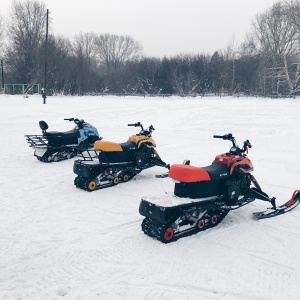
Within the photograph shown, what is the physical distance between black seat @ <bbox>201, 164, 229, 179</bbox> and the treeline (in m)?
30.9

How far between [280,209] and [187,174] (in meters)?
2.12

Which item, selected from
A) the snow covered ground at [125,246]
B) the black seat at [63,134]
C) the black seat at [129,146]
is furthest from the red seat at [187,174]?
the black seat at [63,134]

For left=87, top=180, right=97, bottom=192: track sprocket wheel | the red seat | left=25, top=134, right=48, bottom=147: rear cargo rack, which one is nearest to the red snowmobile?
the red seat

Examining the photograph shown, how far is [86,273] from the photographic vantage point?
4273 millimetres

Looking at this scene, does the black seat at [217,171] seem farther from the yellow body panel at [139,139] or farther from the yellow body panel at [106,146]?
the yellow body panel at [139,139]

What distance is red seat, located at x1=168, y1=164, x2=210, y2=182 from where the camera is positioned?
5273mm

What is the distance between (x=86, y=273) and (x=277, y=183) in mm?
5344

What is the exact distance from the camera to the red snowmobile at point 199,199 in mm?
5141

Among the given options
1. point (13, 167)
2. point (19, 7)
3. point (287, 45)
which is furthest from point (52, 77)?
point (13, 167)

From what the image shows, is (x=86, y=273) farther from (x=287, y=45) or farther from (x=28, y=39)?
(x=28, y=39)

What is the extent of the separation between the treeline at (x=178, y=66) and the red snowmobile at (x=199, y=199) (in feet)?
100

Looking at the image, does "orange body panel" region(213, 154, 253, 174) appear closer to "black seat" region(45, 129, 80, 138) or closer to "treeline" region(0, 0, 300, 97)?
"black seat" region(45, 129, 80, 138)

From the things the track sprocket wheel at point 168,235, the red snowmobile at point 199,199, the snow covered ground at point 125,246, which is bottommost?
the snow covered ground at point 125,246

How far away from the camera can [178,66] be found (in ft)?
139
